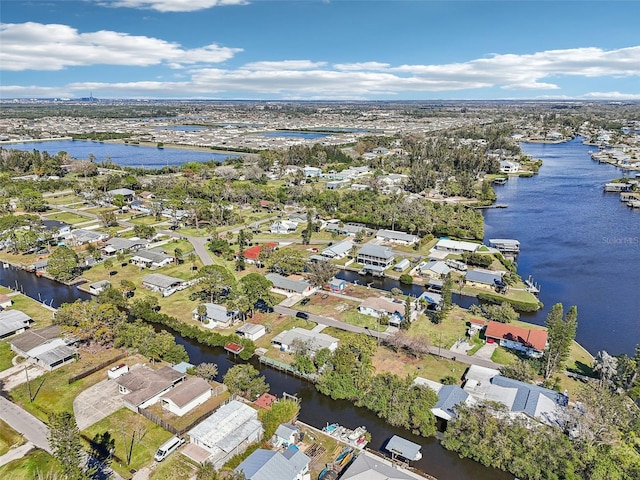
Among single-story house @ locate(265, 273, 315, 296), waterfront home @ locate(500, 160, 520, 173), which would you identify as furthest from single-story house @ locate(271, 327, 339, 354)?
waterfront home @ locate(500, 160, 520, 173)

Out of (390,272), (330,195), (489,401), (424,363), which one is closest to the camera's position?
(489,401)

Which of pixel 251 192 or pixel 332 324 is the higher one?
pixel 251 192

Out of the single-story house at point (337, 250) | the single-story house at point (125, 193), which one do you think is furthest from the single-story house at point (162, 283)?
the single-story house at point (125, 193)

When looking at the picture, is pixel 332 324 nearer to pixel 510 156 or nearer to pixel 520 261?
pixel 520 261

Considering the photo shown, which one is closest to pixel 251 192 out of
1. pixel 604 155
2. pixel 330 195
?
pixel 330 195

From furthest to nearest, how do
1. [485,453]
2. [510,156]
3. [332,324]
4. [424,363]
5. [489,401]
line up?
1. [510,156]
2. [332,324]
3. [424,363]
4. [489,401]
5. [485,453]

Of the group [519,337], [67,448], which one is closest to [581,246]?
[519,337]

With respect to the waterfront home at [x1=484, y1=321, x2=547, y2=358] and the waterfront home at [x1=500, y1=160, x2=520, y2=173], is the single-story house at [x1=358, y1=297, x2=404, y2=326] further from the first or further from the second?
the waterfront home at [x1=500, y1=160, x2=520, y2=173]

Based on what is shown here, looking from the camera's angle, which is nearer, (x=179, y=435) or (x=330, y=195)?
(x=179, y=435)
